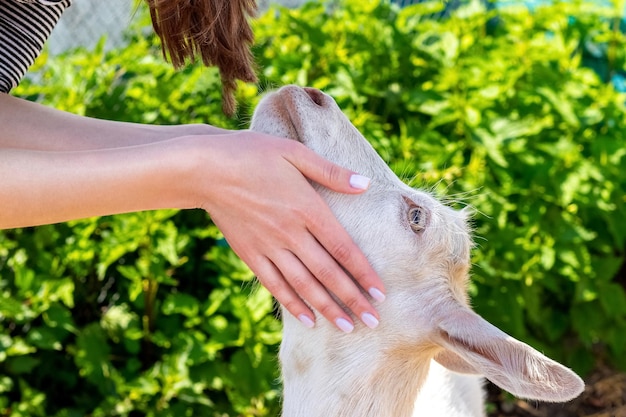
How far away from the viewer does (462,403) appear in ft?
9.14

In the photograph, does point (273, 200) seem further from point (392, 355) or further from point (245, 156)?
point (392, 355)

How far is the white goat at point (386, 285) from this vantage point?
201cm

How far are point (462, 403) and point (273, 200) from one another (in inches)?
52.2

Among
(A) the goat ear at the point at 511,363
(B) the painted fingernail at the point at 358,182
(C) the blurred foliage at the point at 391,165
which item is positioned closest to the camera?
(A) the goat ear at the point at 511,363

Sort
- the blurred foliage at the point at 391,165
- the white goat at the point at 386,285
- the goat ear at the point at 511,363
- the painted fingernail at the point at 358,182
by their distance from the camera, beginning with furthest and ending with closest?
the blurred foliage at the point at 391,165, the white goat at the point at 386,285, the painted fingernail at the point at 358,182, the goat ear at the point at 511,363

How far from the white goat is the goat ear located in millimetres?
48

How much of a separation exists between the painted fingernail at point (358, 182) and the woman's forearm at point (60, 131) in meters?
0.38

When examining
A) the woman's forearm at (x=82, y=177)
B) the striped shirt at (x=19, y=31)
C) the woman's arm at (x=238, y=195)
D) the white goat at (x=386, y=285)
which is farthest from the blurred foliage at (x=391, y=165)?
the woman's forearm at (x=82, y=177)

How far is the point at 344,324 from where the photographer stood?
195cm

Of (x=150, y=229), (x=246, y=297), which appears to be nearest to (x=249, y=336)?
(x=246, y=297)

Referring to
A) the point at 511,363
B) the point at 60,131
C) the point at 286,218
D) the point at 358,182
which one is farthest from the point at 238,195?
the point at 511,363

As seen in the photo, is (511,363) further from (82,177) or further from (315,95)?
(82,177)

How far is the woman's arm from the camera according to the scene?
5.74 feet

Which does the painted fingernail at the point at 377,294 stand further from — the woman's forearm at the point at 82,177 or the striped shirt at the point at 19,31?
the striped shirt at the point at 19,31
